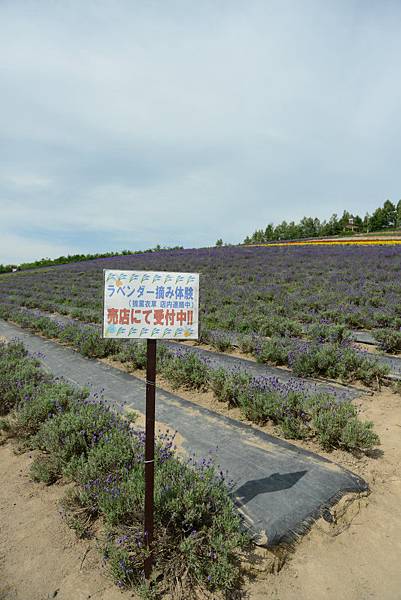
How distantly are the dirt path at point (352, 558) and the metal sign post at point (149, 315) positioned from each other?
3.43 feet

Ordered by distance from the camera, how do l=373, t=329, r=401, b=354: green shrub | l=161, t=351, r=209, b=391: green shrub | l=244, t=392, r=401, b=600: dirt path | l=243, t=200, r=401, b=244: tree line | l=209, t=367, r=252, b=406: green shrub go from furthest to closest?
l=243, t=200, r=401, b=244: tree line < l=373, t=329, r=401, b=354: green shrub < l=161, t=351, r=209, b=391: green shrub < l=209, t=367, r=252, b=406: green shrub < l=244, t=392, r=401, b=600: dirt path

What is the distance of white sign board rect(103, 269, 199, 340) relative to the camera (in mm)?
2408

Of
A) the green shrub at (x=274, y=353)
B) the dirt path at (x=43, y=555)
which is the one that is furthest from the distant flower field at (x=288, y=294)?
the dirt path at (x=43, y=555)

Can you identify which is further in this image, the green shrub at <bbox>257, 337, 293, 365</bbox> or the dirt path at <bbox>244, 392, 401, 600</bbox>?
the green shrub at <bbox>257, 337, 293, 365</bbox>

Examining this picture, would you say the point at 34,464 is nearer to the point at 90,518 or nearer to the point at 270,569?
the point at 90,518

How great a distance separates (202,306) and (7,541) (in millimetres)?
9749

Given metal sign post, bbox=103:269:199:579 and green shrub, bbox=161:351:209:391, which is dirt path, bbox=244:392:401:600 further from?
green shrub, bbox=161:351:209:391

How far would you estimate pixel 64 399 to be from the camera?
4.70 meters

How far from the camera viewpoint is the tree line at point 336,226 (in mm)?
61188

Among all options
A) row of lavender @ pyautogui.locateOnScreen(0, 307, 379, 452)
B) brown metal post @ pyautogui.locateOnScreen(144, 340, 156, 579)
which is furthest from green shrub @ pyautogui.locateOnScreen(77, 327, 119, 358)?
brown metal post @ pyautogui.locateOnScreen(144, 340, 156, 579)

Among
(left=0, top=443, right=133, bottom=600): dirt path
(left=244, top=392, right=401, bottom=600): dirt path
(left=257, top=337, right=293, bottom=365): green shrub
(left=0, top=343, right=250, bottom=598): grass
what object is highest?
(left=257, top=337, right=293, bottom=365): green shrub

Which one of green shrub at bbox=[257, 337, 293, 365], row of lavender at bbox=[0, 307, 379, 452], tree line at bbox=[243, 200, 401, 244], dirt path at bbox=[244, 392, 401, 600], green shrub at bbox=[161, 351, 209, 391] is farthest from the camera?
tree line at bbox=[243, 200, 401, 244]

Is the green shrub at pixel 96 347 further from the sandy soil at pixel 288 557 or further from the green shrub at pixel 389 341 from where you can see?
the green shrub at pixel 389 341

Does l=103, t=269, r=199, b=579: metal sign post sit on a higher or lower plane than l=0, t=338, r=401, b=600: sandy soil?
higher
